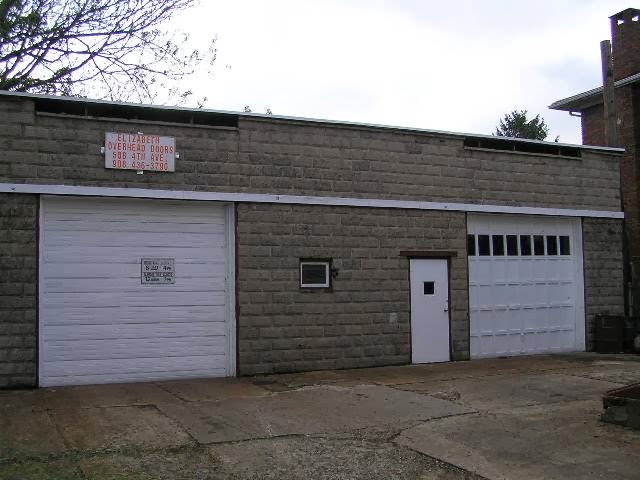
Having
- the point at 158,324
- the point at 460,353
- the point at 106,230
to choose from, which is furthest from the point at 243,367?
the point at 460,353

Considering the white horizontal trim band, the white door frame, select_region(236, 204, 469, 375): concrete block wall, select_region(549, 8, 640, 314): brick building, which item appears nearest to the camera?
the white horizontal trim band

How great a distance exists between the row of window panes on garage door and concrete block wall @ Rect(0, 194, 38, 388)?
834cm

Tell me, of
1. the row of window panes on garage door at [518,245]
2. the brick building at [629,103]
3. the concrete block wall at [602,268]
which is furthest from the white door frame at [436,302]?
the brick building at [629,103]

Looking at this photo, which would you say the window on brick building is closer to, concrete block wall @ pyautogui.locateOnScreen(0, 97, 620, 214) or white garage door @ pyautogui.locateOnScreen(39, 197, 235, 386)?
concrete block wall @ pyautogui.locateOnScreen(0, 97, 620, 214)

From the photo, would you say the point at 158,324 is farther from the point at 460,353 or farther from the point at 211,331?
the point at 460,353

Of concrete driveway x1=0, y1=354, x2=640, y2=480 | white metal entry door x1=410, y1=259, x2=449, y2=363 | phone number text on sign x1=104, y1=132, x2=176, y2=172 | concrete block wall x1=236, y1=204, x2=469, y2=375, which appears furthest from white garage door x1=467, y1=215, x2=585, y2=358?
phone number text on sign x1=104, y1=132, x2=176, y2=172

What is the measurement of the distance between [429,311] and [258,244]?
3.81 metres

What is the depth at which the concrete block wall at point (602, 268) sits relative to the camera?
14914 mm

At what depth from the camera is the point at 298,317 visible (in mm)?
11633

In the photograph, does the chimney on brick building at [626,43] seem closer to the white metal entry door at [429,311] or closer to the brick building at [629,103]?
the brick building at [629,103]

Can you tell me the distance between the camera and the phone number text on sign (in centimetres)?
1046

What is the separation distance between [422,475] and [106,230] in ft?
22.3

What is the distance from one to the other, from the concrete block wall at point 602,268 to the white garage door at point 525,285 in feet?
0.64

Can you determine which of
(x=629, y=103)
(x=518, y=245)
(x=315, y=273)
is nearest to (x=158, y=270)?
(x=315, y=273)
